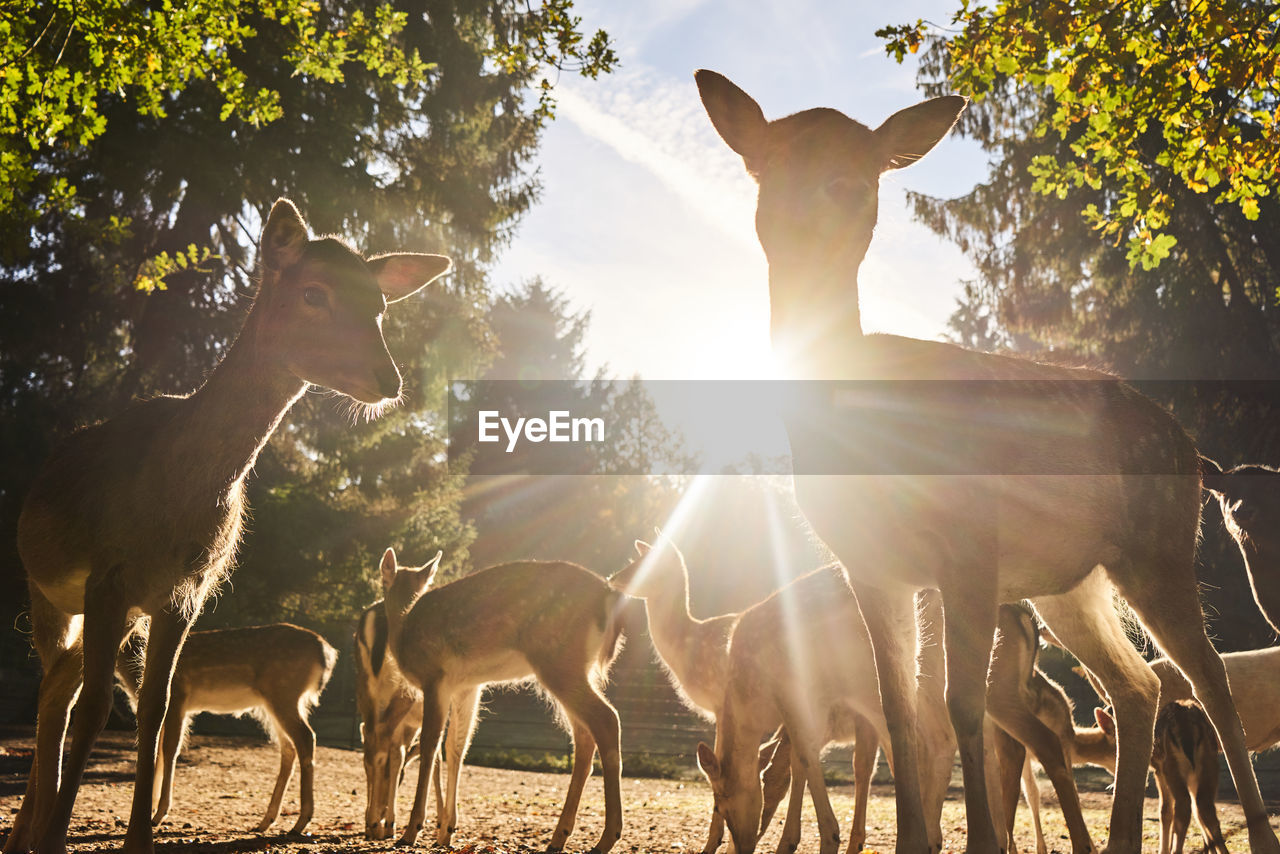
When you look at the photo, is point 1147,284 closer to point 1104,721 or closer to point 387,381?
point 1104,721

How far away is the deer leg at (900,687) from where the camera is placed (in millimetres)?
3393

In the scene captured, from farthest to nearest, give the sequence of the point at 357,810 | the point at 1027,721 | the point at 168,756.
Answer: the point at 357,810 < the point at 168,756 < the point at 1027,721

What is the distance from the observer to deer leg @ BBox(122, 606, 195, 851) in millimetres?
4145

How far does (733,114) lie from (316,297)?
224cm

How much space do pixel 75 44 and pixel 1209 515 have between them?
677 inches

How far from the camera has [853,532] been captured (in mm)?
3547

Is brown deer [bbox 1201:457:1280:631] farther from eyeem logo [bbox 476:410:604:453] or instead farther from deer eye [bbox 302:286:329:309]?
eyeem logo [bbox 476:410:604:453]

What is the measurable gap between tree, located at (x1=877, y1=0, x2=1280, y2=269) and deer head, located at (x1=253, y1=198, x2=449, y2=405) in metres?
4.35

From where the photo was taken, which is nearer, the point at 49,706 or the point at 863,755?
the point at 49,706

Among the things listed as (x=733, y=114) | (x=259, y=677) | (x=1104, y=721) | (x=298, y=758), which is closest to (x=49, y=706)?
(x=733, y=114)

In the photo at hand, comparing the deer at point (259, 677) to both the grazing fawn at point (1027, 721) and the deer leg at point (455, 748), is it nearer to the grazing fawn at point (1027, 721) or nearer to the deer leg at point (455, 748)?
the deer leg at point (455, 748)

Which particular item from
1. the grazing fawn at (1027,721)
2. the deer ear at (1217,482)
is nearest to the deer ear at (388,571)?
the grazing fawn at (1027,721)

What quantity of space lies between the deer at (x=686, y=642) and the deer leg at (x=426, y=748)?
1973 millimetres

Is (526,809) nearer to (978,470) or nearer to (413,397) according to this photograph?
(978,470)
